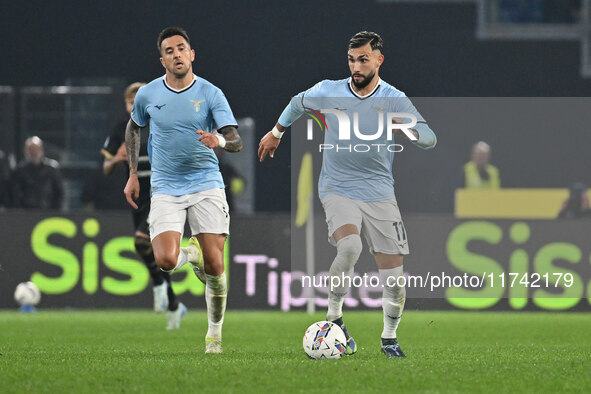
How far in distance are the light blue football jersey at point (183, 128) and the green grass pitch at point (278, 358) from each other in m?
1.19

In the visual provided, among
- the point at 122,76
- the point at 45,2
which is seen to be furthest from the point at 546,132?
the point at 45,2

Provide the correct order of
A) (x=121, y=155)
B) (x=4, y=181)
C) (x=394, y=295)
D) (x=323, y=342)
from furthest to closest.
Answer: (x=4, y=181) → (x=121, y=155) → (x=394, y=295) → (x=323, y=342)

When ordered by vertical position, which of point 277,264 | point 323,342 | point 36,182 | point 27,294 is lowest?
point 27,294

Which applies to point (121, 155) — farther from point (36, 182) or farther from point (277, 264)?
point (36, 182)

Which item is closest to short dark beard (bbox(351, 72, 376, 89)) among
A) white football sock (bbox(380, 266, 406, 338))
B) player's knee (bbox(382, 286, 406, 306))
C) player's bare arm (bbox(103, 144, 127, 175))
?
white football sock (bbox(380, 266, 406, 338))

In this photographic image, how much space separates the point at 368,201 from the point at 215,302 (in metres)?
1.30

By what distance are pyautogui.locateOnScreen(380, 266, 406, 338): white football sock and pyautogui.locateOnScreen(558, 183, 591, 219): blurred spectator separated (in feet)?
24.0

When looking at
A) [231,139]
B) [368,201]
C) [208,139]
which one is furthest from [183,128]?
[368,201]

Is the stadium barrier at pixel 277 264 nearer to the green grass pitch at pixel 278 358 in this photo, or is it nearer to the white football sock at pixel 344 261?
the green grass pitch at pixel 278 358

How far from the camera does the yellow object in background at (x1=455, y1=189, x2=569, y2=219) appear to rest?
15133mm

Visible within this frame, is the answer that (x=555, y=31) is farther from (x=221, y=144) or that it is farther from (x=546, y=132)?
(x=221, y=144)

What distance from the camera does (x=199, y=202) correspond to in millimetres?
8617

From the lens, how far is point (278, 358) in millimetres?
8328

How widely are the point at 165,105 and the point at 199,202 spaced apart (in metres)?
0.70
